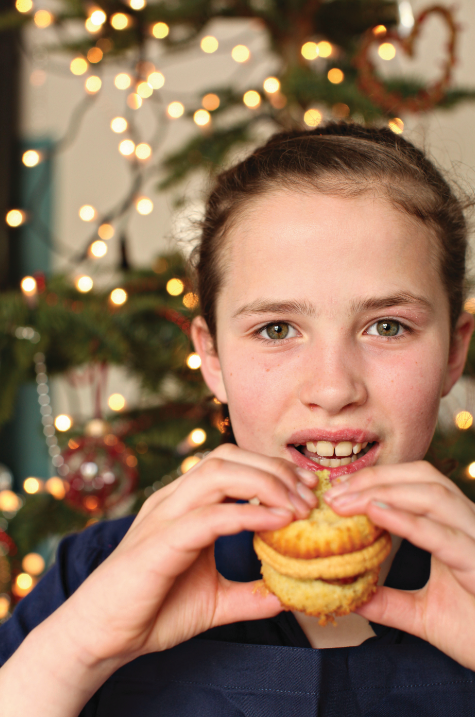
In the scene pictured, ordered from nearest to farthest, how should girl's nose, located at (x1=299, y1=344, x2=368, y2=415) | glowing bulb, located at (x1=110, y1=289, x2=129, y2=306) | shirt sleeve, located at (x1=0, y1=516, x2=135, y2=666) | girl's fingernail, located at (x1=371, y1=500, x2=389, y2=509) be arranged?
girl's fingernail, located at (x1=371, y1=500, x2=389, y2=509)
girl's nose, located at (x1=299, y1=344, x2=368, y2=415)
shirt sleeve, located at (x1=0, y1=516, x2=135, y2=666)
glowing bulb, located at (x1=110, y1=289, x2=129, y2=306)

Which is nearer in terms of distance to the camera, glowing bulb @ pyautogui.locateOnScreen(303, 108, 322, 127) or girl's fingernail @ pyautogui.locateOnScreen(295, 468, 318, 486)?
girl's fingernail @ pyautogui.locateOnScreen(295, 468, 318, 486)

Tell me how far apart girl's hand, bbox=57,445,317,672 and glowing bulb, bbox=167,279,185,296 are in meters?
0.86

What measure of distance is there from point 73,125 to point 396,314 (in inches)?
94.0

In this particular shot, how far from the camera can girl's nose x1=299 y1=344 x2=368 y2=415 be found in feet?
2.53

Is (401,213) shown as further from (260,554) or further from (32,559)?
(32,559)

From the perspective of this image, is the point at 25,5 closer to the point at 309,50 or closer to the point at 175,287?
the point at 309,50

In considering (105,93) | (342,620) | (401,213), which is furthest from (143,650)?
(105,93)

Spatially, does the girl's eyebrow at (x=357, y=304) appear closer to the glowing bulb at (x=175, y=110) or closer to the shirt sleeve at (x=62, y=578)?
the shirt sleeve at (x=62, y=578)

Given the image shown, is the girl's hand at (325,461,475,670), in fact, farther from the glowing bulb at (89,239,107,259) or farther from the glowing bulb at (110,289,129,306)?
the glowing bulb at (89,239,107,259)

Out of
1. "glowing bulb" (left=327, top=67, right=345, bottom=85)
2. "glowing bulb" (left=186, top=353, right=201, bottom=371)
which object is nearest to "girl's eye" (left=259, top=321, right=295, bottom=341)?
"glowing bulb" (left=186, top=353, right=201, bottom=371)

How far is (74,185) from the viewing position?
2955mm

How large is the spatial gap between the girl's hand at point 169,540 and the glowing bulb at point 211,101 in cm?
127

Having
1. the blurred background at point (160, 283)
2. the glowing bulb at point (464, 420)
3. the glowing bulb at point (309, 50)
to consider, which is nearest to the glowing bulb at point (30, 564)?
the blurred background at point (160, 283)

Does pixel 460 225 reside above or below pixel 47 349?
above
